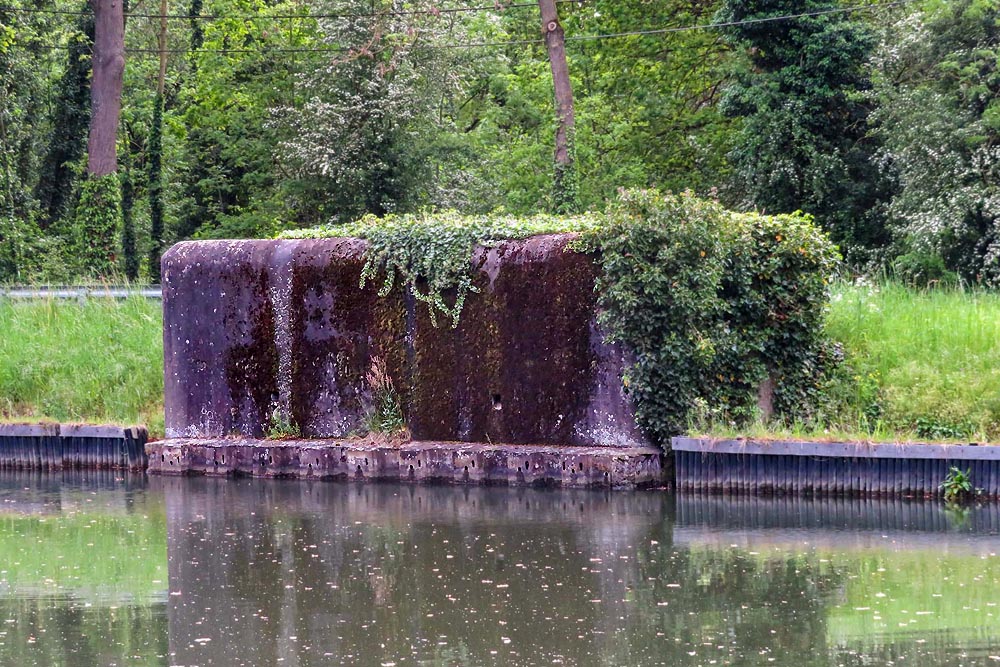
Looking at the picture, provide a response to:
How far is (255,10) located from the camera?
126 ft

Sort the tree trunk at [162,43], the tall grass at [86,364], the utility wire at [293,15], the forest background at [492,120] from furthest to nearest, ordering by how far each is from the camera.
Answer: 1. the tree trunk at [162,43]
2. the utility wire at [293,15]
3. the forest background at [492,120]
4. the tall grass at [86,364]

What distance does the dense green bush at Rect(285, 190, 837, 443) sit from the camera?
47.9 ft

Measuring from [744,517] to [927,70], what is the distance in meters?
14.0

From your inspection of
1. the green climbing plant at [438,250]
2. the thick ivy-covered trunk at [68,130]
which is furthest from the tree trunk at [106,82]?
the green climbing plant at [438,250]

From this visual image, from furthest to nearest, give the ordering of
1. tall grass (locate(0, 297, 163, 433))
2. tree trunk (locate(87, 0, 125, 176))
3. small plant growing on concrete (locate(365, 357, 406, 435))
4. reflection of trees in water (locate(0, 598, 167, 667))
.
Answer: tree trunk (locate(87, 0, 125, 176)) → tall grass (locate(0, 297, 163, 433)) → small plant growing on concrete (locate(365, 357, 406, 435)) → reflection of trees in water (locate(0, 598, 167, 667))

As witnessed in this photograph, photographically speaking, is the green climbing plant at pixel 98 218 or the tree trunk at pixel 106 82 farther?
the green climbing plant at pixel 98 218

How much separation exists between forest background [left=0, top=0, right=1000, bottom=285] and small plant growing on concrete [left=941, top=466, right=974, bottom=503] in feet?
22.1

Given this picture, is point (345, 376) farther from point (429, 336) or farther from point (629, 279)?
point (629, 279)

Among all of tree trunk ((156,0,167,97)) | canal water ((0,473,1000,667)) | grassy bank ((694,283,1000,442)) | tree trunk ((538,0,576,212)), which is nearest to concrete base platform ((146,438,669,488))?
canal water ((0,473,1000,667))

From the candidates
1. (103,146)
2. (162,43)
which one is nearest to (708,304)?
(103,146)

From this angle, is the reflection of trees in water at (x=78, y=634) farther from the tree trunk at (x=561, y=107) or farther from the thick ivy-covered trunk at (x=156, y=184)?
the thick ivy-covered trunk at (x=156, y=184)

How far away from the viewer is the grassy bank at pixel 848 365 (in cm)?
1480

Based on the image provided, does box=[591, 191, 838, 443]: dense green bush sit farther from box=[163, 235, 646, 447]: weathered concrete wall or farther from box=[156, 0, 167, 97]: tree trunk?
box=[156, 0, 167, 97]: tree trunk

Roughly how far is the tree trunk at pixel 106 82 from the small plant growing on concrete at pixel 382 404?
1573cm
